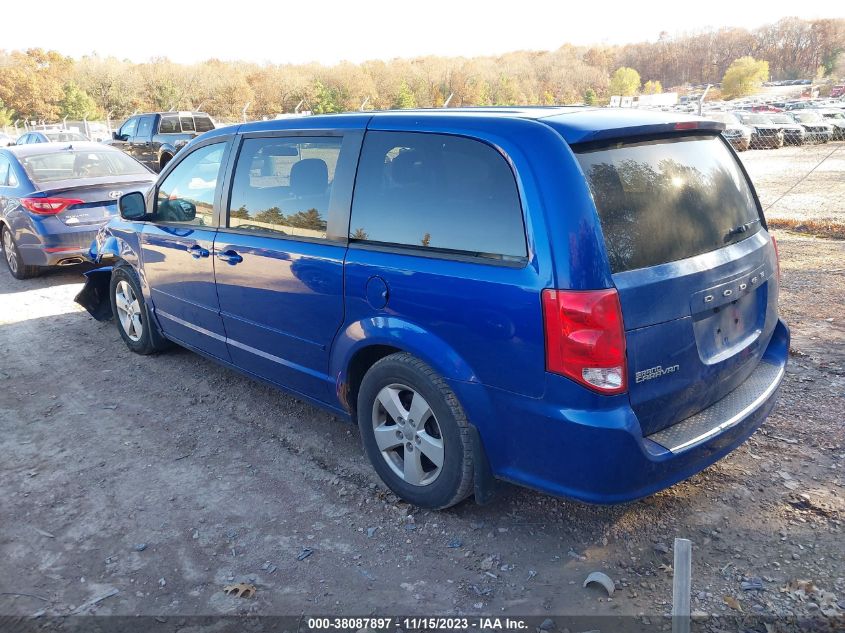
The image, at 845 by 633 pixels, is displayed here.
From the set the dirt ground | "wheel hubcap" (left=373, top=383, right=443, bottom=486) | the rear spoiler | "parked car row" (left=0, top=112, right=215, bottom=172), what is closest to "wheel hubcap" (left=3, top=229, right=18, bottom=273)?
the dirt ground

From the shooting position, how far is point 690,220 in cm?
301

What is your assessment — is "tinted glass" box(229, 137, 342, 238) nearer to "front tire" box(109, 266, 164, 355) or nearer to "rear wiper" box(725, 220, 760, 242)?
"front tire" box(109, 266, 164, 355)

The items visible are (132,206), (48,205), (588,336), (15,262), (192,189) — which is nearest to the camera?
(588,336)

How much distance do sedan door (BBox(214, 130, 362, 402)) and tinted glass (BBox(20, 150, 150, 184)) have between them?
5.39 meters

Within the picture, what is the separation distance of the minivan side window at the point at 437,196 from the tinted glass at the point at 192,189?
1.49m

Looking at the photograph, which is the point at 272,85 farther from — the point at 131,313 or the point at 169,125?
the point at 131,313

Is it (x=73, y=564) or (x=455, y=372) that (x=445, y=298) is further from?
(x=73, y=564)

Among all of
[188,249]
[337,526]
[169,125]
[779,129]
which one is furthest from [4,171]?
[779,129]

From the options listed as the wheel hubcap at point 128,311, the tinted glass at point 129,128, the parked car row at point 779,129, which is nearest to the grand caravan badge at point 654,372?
the wheel hubcap at point 128,311

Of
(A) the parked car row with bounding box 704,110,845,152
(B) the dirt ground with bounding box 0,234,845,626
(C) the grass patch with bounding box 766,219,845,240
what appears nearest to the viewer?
(B) the dirt ground with bounding box 0,234,845,626

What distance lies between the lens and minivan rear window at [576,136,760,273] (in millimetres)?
2768

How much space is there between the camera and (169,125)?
2044 centimetres

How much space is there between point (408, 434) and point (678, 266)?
1.44 meters

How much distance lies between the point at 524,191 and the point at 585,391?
0.82 metres
